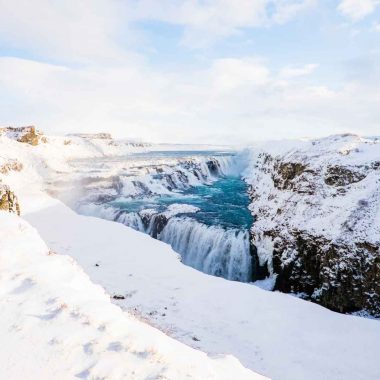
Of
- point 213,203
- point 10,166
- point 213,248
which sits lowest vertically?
point 213,248

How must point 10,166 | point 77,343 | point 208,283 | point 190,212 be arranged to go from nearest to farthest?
point 77,343 → point 208,283 → point 190,212 → point 10,166

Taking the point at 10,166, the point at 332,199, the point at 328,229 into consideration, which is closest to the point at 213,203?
the point at 332,199

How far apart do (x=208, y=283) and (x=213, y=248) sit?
8.57 metres

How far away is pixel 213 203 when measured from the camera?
33.5 m

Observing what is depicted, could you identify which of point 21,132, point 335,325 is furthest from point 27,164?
point 335,325

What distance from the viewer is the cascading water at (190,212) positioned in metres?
21.8

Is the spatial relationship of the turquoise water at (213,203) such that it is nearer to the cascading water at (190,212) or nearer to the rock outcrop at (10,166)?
the cascading water at (190,212)

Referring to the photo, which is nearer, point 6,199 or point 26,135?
→ point 6,199

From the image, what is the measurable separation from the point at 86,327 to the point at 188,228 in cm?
1870

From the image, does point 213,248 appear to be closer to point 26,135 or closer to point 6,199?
point 6,199

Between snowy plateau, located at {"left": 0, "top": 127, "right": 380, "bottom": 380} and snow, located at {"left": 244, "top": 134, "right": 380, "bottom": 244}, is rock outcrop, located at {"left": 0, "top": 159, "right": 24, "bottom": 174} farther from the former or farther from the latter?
A: snow, located at {"left": 244, "top": 134, "right": 380, "bottom": 244}

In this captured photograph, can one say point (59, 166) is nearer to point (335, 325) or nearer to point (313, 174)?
point (313, 174)

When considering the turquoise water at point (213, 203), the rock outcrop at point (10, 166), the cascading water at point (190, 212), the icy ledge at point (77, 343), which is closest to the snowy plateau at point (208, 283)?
the icy ledge at point (77, 343)

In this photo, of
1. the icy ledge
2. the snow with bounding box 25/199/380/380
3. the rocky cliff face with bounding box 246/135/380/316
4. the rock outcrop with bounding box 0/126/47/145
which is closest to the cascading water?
the rocky cliff face with bounding box 246/135/380/316
